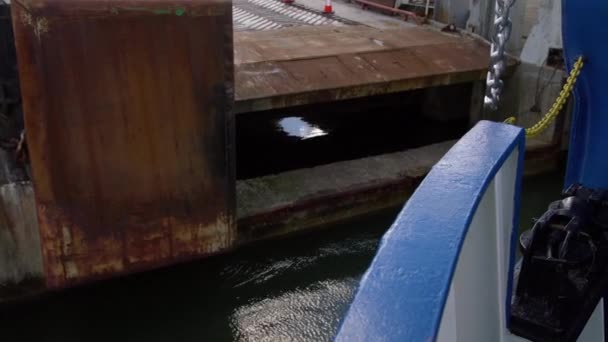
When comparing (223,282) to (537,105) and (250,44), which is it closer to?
(250,44)

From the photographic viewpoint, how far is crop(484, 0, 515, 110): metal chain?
6.65ft

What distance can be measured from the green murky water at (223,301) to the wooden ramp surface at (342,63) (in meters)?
1.45

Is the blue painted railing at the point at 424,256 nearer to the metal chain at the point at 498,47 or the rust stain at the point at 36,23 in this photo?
the metal chain at the point at 498,47

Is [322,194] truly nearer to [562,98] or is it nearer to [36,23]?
[36,23]

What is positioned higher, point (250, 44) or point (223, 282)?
point (250, 44)

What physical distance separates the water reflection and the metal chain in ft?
20.9

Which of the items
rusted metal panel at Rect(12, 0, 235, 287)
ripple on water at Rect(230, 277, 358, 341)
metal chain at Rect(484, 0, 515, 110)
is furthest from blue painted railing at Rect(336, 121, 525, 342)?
ripple on water at Rect(230, 277, 358, 341)

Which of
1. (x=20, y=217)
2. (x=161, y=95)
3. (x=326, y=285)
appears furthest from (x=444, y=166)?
(x=326, y=285)

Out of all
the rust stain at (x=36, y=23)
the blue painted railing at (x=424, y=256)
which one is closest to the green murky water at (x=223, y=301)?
the rust stain at (x=36, y=23)

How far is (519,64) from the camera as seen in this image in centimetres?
720

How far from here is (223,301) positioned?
16.7 feet

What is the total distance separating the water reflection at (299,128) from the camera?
8609mm

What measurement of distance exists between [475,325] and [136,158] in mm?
3094

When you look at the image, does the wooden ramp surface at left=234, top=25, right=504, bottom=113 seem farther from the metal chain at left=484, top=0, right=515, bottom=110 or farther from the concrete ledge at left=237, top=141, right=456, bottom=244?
the metal chain at left=484, top=0, right=515, bottom=110
